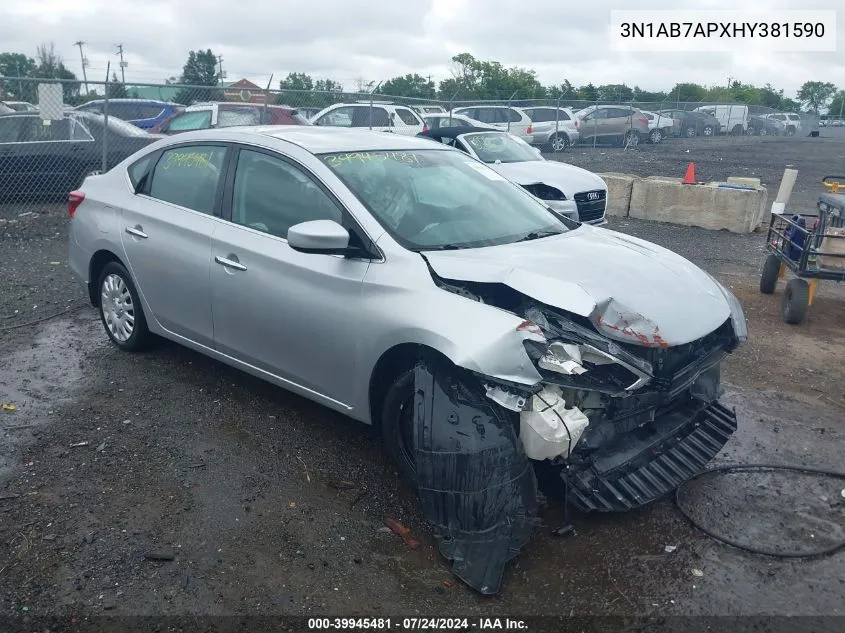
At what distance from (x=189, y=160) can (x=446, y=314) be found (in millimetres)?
2546

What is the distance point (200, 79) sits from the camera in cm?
3038

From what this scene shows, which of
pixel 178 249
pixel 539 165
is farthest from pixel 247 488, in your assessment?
pixel 539 165

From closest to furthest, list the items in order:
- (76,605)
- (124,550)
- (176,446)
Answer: (76,605), (124,550), (176,446)

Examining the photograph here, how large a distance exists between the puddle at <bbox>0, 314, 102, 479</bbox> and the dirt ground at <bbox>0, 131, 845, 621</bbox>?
0.02 meters

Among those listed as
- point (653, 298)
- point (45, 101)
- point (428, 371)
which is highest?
point (45, 101)

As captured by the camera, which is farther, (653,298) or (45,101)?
(45,101)

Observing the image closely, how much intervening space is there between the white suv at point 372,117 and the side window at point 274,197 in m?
12.1

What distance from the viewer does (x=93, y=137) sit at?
40.3ft

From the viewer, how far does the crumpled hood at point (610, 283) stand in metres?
3.58

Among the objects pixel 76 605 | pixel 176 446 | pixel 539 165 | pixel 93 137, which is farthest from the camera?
pixel 93 137

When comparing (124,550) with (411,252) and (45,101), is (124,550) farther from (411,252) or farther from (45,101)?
(45,101)

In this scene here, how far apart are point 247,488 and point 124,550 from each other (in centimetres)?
72

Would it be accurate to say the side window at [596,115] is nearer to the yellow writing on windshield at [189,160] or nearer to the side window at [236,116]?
the side window at [236,116]

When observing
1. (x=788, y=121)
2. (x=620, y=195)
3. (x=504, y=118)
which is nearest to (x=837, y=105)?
(x=788, y=121)
